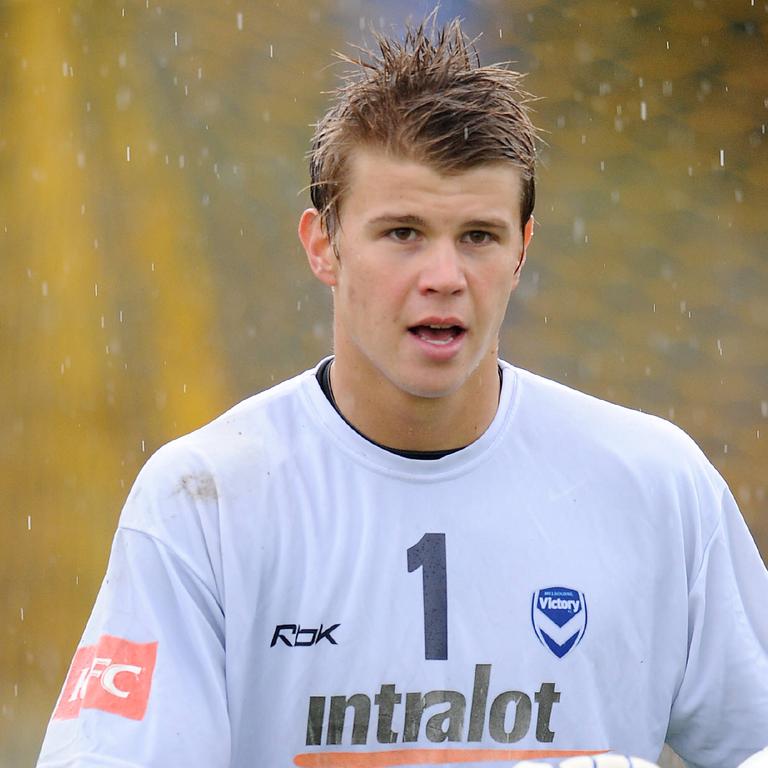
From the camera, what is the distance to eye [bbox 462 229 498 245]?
242 cm

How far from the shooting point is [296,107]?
570 cm

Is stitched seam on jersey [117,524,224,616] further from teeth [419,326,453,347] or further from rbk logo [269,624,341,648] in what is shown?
teeth [419,326,453,347]

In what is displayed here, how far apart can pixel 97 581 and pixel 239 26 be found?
7.02 feet

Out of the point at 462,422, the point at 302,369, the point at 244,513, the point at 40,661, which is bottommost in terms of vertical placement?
the point at 40,661

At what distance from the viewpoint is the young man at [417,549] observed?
7.79 ft

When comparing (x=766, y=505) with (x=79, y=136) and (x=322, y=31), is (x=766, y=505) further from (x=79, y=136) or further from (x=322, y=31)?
(x=79, y=136)

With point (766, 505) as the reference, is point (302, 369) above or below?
above

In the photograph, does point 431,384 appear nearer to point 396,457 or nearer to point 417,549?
point 396,457

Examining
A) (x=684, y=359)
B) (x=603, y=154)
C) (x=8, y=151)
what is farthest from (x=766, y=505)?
(x=8, y=151)

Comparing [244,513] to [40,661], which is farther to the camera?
[40,661]

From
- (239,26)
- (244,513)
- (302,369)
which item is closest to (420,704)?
(244,513)

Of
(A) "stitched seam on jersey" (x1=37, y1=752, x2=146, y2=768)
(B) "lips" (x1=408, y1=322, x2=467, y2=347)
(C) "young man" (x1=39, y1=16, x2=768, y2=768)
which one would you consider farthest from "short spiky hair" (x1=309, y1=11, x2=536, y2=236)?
(A) "stitched seam on jersey" (x1=37, y1=752, x2=146, y2=768)

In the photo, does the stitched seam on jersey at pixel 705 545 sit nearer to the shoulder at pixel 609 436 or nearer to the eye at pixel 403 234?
the shoulder at pixel 609 436

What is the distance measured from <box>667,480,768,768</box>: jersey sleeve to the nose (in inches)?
26.6
